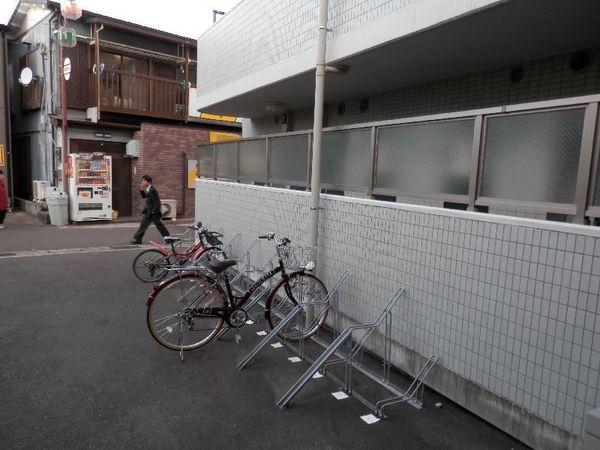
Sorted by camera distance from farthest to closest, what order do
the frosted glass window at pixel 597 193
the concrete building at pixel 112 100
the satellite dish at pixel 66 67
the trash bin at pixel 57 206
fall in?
1. the concrete building at pixel 112 100
2. the satellite dish at pixel 66 67
3. the trash bin at pixel 57 206
4. the frosted glass window at pixel 597 193

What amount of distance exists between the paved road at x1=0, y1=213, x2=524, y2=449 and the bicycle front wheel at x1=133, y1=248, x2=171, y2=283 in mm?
1694

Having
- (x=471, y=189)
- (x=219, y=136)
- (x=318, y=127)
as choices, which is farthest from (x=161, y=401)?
(x=219, y=136)

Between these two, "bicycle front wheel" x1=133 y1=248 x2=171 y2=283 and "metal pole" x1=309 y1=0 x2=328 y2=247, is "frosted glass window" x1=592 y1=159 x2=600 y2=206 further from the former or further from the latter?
"bicycle front wheel" x1=133 y1=248 x2=171 y2=283

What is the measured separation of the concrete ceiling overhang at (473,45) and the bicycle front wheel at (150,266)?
139 inches

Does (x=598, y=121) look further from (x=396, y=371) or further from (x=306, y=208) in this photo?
(x=306, y=208)

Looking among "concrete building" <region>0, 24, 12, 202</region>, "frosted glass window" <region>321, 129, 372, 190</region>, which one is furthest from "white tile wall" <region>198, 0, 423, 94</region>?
"concrete building" <region>0, 24, 12, 202</region>

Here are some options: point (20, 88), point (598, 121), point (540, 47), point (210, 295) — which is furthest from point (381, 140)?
point (20, 88)

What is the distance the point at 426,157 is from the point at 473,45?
4.51 feet

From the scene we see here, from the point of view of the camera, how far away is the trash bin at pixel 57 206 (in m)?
13.9

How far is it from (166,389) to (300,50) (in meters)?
4.65

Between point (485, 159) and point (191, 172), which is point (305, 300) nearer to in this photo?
point (485, 159)

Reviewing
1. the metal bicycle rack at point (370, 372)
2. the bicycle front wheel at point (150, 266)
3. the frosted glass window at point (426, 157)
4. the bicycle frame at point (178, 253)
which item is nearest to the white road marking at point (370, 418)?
the metal bicycle rack at point (370, 372)

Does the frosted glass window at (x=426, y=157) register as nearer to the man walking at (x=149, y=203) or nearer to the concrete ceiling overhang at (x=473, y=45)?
the concrete ceiling overhang at (x=473, y=45)

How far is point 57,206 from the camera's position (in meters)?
13.9
